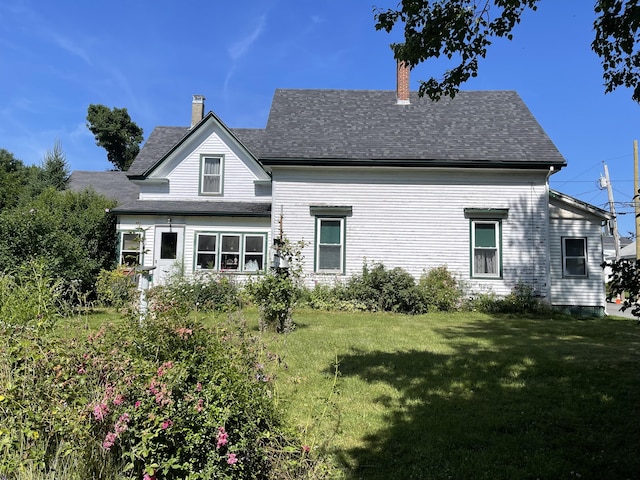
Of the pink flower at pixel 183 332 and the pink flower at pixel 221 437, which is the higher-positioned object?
the pink flower at pixel 183 332

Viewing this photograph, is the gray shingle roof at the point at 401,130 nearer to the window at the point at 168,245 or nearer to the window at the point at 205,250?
the window at the point at 205,250

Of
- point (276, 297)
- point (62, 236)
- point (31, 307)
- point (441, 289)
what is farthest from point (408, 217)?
point (31, 307)

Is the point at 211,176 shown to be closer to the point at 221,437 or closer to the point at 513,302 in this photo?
the point at 513,302

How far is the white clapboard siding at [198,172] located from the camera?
53.5 ft

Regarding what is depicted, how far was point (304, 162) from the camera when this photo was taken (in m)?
14.2

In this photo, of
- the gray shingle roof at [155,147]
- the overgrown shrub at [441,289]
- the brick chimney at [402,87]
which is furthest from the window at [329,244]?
the gray shingle roof at [155,147]

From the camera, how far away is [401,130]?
615 inches

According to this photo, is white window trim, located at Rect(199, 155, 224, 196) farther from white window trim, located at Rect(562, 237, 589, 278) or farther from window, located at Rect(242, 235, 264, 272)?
white window trim, located at Rect(562, 237, 589, 278)

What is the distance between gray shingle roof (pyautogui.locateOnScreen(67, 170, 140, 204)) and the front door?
197 inches

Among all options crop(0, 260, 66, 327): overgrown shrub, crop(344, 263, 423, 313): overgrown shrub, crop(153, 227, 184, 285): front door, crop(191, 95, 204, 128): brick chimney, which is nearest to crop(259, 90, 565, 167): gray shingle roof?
crop(344, 263, 423, 313): overgrown shrub

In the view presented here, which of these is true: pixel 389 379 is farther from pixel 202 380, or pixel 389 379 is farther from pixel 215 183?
pixel 215 183

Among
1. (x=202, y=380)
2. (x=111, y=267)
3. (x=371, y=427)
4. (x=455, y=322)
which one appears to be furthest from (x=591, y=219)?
(x=111, y=267)

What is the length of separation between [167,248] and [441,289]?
32.6ft

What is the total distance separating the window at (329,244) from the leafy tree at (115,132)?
1354 inches
